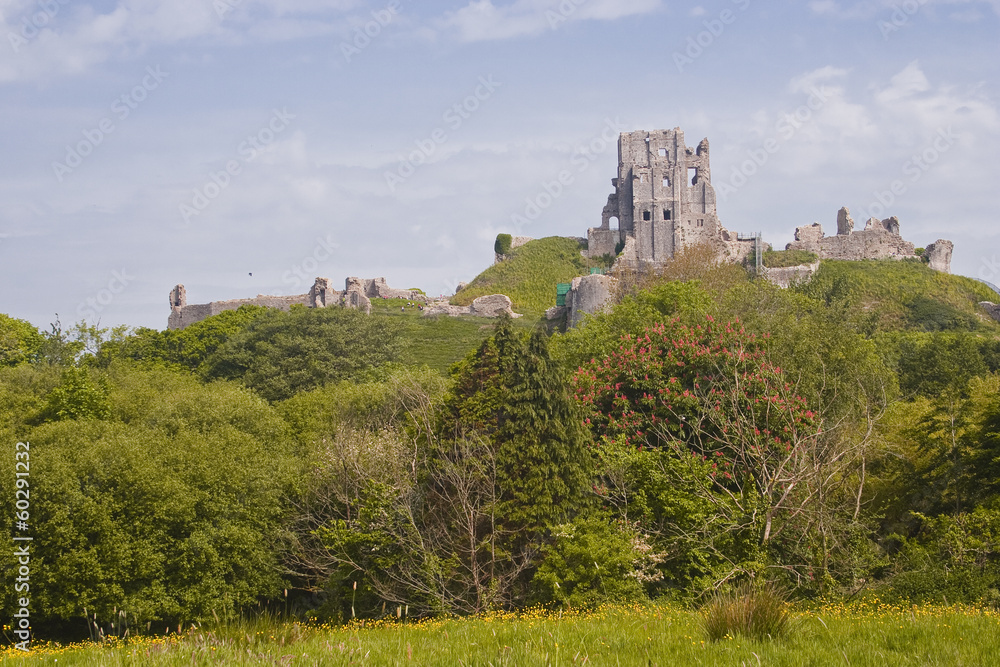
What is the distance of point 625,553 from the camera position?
1633 centimetres

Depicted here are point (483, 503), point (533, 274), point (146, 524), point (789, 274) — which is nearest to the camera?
point (483, 503)

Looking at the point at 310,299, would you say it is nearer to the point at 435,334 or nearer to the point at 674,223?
the point at 435,334

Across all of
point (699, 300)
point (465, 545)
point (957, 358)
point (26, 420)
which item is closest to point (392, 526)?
point (465, 545)

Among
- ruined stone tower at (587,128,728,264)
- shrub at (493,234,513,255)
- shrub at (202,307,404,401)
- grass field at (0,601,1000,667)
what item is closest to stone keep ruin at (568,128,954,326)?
ruined stone tower at (587,128,728,264)

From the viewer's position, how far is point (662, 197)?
71.4 metres

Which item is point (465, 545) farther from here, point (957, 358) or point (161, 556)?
point (957, 358)

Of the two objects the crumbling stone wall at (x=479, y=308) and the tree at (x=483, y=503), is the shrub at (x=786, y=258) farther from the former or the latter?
the tree at (x=483, y=503)

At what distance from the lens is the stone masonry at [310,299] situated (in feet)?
223

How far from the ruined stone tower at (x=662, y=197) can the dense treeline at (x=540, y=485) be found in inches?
1462

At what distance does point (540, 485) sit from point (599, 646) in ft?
36.8

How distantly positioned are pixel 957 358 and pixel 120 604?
35.7m

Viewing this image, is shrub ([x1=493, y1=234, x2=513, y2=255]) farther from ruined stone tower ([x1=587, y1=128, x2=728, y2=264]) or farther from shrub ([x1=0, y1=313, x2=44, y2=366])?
shrub ([x1=0, y1=313, x2=44, y2=366])

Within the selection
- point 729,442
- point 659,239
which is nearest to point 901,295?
point 659,239

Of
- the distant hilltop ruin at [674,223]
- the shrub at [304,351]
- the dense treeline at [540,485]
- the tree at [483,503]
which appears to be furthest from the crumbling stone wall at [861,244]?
the tree at [483,503]
